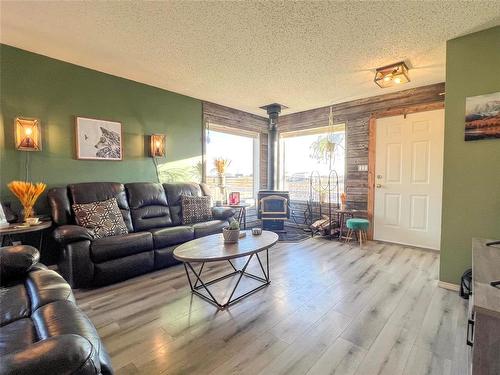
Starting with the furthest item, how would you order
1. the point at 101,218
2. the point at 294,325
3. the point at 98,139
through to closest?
the point at 98,139 < the point at 101,218 < the point at 294,325

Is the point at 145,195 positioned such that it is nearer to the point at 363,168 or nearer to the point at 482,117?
the point at 363,168

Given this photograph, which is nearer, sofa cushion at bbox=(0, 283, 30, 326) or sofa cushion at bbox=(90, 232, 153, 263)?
sofa cushion at bbox=(0, 283, 30, 326)

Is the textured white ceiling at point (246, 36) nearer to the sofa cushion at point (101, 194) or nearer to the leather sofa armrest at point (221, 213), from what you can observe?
the sofa cushion at point (101, 194)

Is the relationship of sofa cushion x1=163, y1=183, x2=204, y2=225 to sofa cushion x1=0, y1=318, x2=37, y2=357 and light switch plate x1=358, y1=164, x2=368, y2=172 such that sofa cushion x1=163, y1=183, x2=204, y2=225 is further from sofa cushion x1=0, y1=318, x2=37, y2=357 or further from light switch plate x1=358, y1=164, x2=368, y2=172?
light switch plate x1=358, y1=164, x2=368, y2=172

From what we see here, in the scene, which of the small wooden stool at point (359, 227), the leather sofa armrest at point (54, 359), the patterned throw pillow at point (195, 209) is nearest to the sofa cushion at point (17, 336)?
the leather sofa armrest at point (54, 359)

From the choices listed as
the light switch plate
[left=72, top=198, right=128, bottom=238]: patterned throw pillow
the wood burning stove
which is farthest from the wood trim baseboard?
[left=72, top=198, right=128, bottom=238]: patterned throw pillow

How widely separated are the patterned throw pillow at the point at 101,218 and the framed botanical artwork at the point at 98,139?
75 cm

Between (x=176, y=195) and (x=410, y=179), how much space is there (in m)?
3.67

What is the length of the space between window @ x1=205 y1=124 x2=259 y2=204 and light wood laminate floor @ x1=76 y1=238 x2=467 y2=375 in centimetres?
237

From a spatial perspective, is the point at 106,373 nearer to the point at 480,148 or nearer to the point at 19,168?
the point at 19,168

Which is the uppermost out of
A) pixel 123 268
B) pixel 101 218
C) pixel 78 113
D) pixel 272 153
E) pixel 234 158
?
pixel 78 113

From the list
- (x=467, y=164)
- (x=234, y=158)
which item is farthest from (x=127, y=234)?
(x=467, y=164)

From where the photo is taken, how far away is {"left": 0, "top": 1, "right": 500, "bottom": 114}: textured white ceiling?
2057 mm

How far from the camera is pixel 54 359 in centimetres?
65
